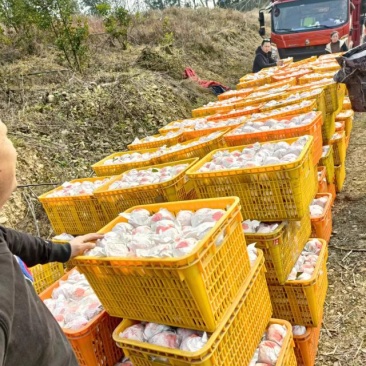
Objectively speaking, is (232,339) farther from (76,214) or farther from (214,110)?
(214,110)

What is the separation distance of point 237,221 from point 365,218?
8.35ft

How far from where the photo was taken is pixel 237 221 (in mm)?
1804

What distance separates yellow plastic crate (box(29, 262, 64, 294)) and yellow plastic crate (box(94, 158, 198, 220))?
2.00 feet

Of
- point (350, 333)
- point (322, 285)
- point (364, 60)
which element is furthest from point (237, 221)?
point (364, 60)

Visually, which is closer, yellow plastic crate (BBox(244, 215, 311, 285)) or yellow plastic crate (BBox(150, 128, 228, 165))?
yellow plastic crate (BBox(244, 215, 311, 285))

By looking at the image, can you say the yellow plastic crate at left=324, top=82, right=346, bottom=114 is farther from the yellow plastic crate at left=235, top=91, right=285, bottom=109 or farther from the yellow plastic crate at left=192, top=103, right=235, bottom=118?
the yellow plastic crate at left=192, top=103, right=235, bottom=118

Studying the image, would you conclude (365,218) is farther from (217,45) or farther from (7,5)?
(217,45)

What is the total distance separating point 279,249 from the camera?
2295 millimetres

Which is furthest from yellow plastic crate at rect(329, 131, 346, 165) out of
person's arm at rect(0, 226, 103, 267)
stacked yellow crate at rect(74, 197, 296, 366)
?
person's arm at rect(0, 226, 103, 267)

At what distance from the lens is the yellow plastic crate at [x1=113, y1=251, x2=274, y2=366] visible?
1.55 m

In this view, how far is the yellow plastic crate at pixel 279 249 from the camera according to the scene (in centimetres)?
226

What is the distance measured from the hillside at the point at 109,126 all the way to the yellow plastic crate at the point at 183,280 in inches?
48.7

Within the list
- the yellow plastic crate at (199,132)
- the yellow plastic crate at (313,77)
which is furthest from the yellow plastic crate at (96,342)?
the yellow plastic crate at (313,77)

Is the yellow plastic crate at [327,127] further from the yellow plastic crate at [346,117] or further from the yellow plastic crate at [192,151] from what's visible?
the yellow plastic crate at [192,151]
